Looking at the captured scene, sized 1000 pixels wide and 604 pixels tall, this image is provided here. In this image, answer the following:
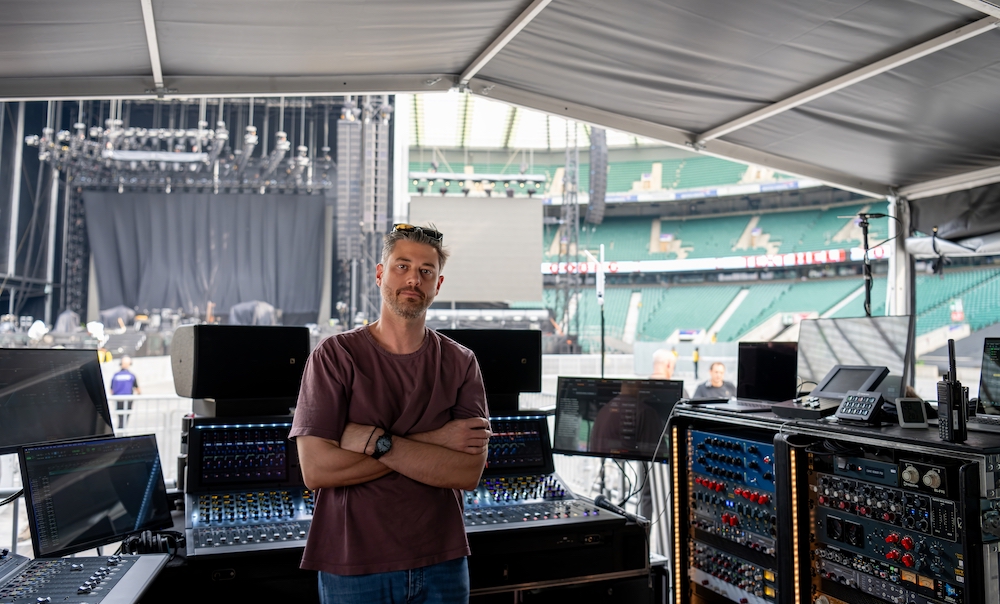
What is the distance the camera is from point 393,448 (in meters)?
1.60

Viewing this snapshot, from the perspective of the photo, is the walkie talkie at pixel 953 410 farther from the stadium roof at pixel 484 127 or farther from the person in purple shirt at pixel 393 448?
the stadium roof at pixel 484 127

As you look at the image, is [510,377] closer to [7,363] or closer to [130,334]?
[7,363]

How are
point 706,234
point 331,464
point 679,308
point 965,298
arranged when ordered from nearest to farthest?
point 331,464 < point 965,298 < point 679,308 < point 706,234

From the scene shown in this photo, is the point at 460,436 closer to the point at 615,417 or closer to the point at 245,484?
the point at 245,484

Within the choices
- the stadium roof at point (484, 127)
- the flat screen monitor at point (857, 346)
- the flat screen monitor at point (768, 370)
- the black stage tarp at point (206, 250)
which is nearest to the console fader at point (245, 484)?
the flat screen monitor at point (768, 370)

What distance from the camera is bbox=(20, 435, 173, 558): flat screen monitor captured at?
1.93 metres

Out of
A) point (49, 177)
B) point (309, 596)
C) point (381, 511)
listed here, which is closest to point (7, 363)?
point (309, 596)

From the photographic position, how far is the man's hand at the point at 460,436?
5.46ft

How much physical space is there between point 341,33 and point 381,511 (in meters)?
2.29

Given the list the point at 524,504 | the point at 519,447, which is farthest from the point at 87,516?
the point at 519,447

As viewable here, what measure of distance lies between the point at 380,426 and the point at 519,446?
1.36m

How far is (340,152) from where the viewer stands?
15.7 metres

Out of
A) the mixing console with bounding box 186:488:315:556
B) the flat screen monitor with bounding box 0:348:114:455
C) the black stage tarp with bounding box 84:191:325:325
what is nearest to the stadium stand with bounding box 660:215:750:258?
the black stage tarp with bounding box 84:191:325:325

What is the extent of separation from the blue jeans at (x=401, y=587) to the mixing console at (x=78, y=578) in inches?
17.8
